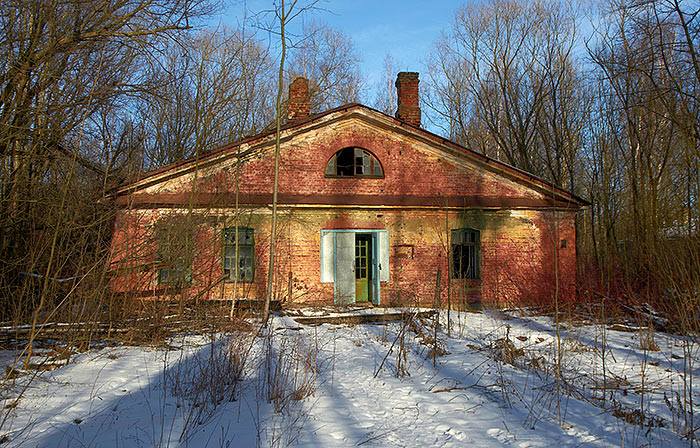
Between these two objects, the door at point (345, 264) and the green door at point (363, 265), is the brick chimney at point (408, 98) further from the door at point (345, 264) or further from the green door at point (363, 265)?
the door at point (345, 264)

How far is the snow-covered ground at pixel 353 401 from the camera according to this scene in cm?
356

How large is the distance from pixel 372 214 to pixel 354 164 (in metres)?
1.54

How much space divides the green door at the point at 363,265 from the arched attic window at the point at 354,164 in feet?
5.94

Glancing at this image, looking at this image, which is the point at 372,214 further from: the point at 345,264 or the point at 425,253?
the point at 425,253

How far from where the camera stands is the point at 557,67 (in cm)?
2125

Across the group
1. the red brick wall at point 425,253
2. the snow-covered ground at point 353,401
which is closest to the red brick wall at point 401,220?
the red brick wall at point 425,253

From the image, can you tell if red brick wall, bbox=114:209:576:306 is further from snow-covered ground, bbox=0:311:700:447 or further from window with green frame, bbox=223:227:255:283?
snow-covered ground, bbox=0:311:700:447

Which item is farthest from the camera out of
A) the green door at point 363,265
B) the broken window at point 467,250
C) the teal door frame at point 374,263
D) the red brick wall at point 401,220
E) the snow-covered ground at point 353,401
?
the green door at point 363,265

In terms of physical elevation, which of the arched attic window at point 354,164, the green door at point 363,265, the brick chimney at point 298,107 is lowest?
the green door at point 363,265

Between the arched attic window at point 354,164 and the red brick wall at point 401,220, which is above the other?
the arched attic window at point 354,164

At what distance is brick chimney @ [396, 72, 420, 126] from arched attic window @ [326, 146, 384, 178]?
2177 millimetres

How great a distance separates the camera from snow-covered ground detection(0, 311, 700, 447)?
3561 millimetres

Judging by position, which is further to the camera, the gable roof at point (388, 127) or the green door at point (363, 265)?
the green door at point (363, 265)

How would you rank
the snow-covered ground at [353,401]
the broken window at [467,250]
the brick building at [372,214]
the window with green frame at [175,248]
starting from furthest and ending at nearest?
the broken window at [467,250]
the brick building at [372,214]
the window with green frame at [175,248]
the snow-covered ground at [353,401]
